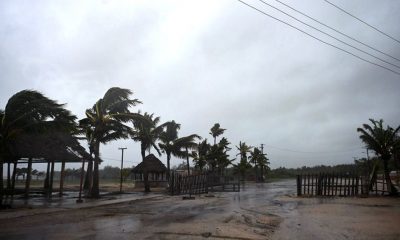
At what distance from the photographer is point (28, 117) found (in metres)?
16.6

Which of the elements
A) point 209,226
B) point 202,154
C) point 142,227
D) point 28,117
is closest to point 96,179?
point 28,117

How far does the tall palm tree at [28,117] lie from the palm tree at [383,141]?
19288 millimetres

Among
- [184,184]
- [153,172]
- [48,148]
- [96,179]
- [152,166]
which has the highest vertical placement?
[48,148]

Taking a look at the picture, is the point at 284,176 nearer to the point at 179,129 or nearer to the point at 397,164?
the point at 179,129

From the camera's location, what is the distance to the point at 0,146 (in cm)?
1528

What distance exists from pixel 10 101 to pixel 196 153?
32126 mm

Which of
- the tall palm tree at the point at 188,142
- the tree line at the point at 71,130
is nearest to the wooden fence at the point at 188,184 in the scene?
the tree line at the point at 71,130

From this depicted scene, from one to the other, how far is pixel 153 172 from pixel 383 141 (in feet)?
89.3

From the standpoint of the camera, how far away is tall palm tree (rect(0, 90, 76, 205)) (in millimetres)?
15648

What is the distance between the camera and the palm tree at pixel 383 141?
73.7 ft

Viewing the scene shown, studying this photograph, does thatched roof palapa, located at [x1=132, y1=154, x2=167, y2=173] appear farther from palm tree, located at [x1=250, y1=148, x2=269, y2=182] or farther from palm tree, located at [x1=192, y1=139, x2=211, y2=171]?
palm tree, located at [x1=250, y1=148, x2=269, y2=182]

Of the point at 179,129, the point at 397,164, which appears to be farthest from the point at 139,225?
the point at 179,129

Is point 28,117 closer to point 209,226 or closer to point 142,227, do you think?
point 142,227

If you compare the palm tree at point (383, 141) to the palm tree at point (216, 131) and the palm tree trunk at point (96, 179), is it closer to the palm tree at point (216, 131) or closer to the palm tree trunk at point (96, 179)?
the palm tree trunk at point (96, 179)
